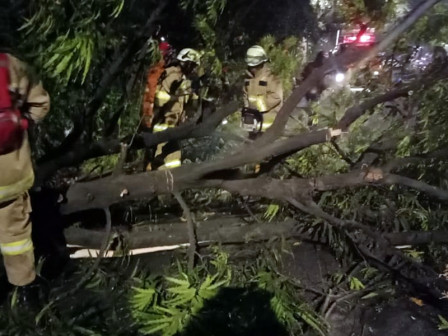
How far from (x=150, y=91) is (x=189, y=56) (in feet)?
2.07

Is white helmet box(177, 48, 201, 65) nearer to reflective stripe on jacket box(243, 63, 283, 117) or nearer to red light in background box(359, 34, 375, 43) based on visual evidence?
reflective stripe on jacket box(243, 63, 283, 117)

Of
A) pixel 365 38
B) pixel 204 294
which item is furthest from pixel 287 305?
pixel 365 38

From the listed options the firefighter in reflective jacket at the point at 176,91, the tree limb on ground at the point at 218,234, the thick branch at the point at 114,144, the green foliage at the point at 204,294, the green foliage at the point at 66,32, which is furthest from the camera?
the firefighter in reflective jacket at the point at 176,91

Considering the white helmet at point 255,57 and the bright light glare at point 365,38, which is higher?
the bright light glare at point 365,38

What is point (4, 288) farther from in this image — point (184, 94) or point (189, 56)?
point (189, 56)

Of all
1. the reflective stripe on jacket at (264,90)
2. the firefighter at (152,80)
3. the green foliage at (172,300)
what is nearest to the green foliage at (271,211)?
the green foliage at (172,300)

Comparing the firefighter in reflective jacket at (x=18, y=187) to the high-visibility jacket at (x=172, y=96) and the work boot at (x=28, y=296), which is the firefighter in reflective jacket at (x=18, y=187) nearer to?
the work boot at (x=28, y=296)

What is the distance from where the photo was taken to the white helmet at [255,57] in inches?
211

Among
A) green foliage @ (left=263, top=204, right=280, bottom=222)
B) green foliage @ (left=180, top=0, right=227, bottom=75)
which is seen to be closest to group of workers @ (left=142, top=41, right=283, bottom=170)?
green foliage @ (left=180, top=0, right=227, bottom=75)

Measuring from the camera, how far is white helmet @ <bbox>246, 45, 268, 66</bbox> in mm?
5355

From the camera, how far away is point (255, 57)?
5355 millimetres

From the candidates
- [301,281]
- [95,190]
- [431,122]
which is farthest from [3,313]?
[431,122]

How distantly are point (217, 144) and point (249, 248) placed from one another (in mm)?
884

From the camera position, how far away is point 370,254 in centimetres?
362
